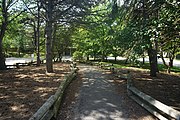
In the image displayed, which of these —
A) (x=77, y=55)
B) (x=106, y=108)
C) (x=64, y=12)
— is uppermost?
(x=64, y=12)

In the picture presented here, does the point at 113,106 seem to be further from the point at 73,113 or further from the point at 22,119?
the point at 22,119

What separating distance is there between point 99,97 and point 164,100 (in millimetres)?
2670

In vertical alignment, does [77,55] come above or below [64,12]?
below

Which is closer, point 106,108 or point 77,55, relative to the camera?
point 106,108

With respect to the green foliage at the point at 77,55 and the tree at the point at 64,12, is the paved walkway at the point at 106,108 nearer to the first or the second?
the tree at the point at 64,12

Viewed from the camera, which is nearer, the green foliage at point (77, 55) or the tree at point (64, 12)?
the tree at point (64, 12)

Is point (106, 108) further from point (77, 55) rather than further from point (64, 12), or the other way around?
point (77, 55)

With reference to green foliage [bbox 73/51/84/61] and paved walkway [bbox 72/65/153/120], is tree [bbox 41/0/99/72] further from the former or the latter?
green foliage [bbox 73/51/84/61]

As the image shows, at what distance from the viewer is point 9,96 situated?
8.05 metres

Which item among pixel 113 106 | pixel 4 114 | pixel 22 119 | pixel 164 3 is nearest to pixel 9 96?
pixel 4 114

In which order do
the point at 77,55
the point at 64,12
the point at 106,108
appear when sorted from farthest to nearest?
the point at 77,55 → the point at 64,12 → the point at 106,108

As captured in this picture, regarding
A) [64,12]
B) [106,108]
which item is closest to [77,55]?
[64,12]

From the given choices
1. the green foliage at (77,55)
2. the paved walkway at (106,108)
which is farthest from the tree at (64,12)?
the green foliage at (77,55)

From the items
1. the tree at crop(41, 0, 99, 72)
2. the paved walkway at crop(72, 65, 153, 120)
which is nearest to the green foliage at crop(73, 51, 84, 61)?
the tree at crop(41, 0, 99, 72)
